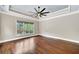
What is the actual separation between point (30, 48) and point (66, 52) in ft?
2.69

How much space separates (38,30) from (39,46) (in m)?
0.38

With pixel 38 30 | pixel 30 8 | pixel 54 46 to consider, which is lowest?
pixel 54 46

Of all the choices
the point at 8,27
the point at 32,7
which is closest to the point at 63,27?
the point at 32,7

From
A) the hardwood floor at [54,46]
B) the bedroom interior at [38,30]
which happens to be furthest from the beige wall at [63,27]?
the hardwood floor at [54,46]

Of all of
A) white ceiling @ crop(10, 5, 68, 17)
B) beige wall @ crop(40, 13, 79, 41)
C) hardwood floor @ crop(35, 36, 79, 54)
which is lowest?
hardwood floor @ crop(35, 36, 79, 54)

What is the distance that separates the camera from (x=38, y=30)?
2129mm

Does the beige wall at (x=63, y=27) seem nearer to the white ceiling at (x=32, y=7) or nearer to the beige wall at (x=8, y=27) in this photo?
the white ceiling at (x=32, y=7)

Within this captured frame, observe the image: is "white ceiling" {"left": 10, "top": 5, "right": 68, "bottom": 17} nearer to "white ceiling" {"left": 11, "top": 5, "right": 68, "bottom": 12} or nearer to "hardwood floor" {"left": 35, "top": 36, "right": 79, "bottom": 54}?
"white ceiling" {"left": 11, "top": 5, "right": 68, "bottom": 12}

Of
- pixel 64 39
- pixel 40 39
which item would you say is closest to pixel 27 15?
pixel 40 39

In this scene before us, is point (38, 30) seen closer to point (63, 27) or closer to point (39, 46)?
point (39, 46)

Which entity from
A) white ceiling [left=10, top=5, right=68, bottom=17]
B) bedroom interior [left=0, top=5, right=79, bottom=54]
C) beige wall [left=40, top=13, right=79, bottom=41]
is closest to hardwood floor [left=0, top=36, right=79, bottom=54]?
bedroom interior [left=0, top=5, right=79, bottom=54]

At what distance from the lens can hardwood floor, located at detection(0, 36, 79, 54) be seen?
1990 millimetres
